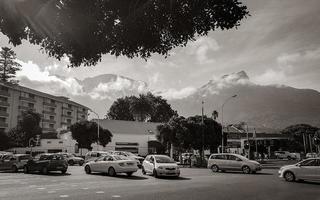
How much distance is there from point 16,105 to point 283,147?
72107 millimetres

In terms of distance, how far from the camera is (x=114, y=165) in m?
23.3

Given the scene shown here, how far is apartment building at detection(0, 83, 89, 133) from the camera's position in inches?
3103

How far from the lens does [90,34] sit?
7.41 meters

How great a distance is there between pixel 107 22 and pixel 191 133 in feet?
131

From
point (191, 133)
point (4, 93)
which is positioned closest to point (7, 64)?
point (4, 93)

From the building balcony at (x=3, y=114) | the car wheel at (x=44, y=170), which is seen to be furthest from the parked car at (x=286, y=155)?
the building balcony at (x=3, y=114)

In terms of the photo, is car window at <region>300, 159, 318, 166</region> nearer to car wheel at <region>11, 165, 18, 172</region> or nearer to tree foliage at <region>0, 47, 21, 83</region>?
car wheel at <region>11, 165, 18, 172</region>

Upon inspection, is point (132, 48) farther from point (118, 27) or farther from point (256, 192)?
point (256, 192)

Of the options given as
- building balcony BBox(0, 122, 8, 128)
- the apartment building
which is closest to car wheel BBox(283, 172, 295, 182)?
the apartment building

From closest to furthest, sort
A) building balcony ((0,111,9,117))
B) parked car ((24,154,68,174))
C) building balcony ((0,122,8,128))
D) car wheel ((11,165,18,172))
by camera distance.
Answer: parked car ((24,154,68,174)), car wheel ((11,165,18,172)), building balcony ((0,122,8,128)), building balcony ((0,111,9,117))

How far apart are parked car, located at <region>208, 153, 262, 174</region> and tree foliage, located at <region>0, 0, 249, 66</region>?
2121 centimetres

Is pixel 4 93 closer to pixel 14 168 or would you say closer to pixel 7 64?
pixel 7 64

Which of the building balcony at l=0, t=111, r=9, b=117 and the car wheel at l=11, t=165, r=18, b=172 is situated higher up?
the building balcony at l=0, t=111, r=9, b=117

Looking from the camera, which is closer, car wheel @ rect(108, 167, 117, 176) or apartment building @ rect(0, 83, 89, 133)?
car wheel @ rect(108, 167, 117, 176)
